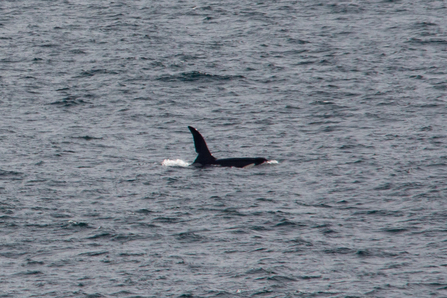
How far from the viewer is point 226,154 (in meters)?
39.9

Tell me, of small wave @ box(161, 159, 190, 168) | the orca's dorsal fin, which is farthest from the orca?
small wave @ box(161, 159, 190, 168)

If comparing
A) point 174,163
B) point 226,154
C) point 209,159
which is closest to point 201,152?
point 209,159

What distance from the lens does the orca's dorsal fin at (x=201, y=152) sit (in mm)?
37500

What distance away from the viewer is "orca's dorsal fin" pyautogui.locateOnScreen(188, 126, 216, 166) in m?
37.5

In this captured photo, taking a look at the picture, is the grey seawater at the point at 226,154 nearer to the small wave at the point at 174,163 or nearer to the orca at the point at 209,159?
the small wave at the point at 174,163

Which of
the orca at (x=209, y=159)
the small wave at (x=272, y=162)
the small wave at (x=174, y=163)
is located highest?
the orca at (x=209, y=159)

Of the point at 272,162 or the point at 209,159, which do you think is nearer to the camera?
the point at 209,159

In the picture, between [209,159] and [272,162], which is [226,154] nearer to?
[209,159]

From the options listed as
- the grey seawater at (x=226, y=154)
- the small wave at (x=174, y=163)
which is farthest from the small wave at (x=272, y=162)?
the small wave at (x=174, y=163)

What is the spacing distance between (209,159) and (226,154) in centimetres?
203

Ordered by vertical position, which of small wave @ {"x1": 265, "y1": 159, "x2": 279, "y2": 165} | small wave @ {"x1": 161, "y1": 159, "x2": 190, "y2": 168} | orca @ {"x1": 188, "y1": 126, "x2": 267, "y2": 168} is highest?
orca @ {"x1": 188, "y1": 126, "x2": 267, "y2": 168}

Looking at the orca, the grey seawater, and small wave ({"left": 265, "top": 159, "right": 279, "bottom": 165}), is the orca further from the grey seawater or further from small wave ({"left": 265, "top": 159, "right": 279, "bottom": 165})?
the grey seawater

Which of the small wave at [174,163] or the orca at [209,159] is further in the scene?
the small wave at [174,163]

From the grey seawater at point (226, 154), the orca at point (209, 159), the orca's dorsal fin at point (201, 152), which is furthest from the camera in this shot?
the orca's dorsal fin at point (201, 152)
